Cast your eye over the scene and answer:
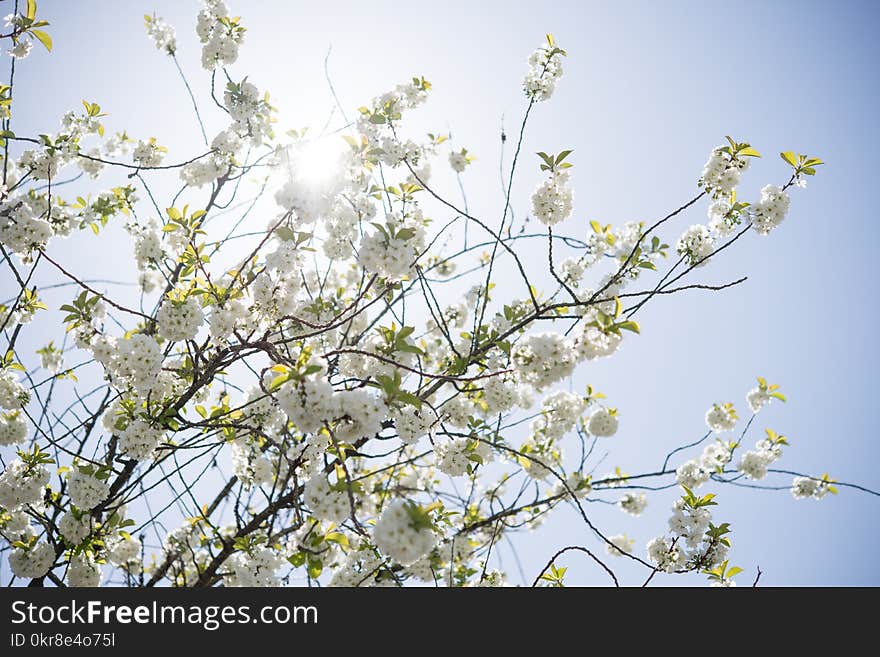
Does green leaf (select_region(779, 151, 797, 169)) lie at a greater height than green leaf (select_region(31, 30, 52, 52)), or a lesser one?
lesser

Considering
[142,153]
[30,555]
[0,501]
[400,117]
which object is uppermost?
[142,153]

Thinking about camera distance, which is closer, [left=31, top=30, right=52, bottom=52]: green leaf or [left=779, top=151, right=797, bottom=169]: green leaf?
[left=31, top=30, right=52, bottom=52]: green leaf

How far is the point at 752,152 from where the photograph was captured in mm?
3678

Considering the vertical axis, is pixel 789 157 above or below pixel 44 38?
below

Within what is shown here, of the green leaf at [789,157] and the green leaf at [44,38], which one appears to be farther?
the green leaf at [789,157]

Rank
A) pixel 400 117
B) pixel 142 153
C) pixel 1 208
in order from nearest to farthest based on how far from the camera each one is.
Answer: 1. pixel 1 208
2. pixel 400 117
3. pixel 142 153

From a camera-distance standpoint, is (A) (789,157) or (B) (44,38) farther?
(A) (789,157)

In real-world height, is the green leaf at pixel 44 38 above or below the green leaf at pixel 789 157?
above
